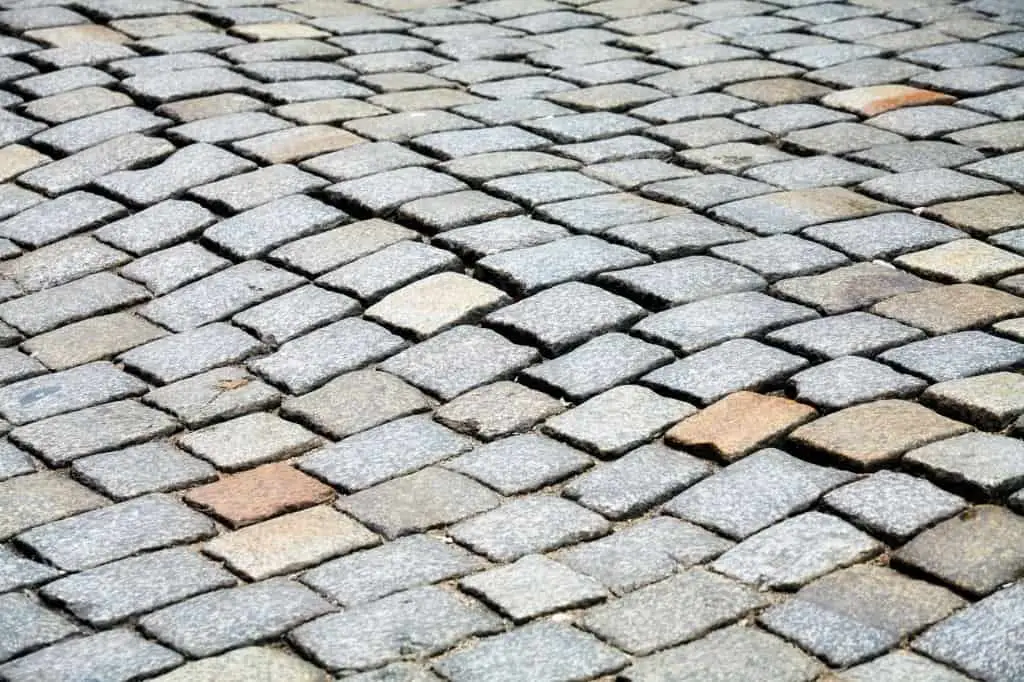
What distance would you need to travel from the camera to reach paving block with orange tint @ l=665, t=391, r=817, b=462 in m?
3.47

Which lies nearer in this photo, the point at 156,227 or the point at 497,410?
the point at 497,410

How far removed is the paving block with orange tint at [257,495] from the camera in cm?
337

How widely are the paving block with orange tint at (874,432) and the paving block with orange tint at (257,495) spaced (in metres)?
1.01

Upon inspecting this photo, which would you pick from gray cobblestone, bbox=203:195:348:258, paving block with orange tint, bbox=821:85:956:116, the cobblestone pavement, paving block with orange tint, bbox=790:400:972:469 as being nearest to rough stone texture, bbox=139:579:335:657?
the cobblestone pavement

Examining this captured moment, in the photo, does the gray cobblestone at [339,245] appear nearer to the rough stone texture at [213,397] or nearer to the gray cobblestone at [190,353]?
the gray cobblestone at [190,353]

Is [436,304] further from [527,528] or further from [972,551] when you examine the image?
[972,551]

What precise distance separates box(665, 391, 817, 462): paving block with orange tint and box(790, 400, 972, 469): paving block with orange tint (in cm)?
5

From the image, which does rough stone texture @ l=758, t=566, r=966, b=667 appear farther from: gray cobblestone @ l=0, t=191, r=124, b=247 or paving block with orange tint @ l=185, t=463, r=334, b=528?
gray cobblestone @ l=0, t=191, r=124, b=247

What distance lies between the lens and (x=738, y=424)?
355cm

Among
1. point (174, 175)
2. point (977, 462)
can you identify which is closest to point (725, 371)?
point (977, 462)

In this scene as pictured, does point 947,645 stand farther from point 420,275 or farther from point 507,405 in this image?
point 420,275

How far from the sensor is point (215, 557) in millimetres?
3209

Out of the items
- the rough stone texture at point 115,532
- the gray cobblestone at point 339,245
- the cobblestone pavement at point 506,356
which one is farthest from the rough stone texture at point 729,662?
the gray cobblestone at point 339,245

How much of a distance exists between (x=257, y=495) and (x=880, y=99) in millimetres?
2952
